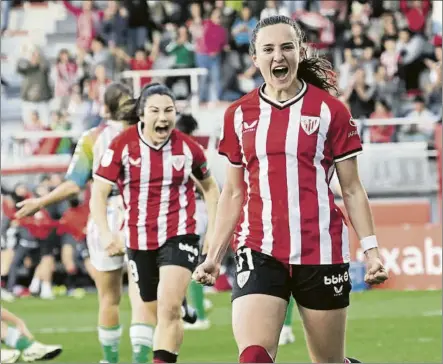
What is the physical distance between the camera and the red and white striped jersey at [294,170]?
241 inches

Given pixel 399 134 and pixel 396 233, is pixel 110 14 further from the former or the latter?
pixel 396 233

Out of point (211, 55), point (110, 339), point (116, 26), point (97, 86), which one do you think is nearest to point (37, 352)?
point (110, 339)

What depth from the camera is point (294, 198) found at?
20.2 feet

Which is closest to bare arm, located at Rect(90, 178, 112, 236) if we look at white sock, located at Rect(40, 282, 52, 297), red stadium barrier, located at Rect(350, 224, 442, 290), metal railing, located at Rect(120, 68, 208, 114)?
red stadium barrier, located at Rect(350, 224, 442, 290)

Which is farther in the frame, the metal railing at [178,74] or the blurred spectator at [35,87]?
the blurred spectator at [35,87]

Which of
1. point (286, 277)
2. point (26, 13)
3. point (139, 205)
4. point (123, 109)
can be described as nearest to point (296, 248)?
point (286, 277)

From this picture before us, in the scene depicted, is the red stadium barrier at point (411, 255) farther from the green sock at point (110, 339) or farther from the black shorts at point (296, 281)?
the black shorts at point (296, 281)

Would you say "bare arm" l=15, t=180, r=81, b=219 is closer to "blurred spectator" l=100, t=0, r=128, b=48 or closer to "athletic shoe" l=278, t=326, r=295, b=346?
"athletic shoe" l=278, t=326, r=295, b=346

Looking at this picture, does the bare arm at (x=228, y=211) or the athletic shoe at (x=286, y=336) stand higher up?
→ the bare arm at (x=228, y=211)

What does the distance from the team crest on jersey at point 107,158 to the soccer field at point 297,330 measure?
8.61ft

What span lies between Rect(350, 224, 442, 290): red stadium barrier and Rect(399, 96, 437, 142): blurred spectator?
8.83 feet

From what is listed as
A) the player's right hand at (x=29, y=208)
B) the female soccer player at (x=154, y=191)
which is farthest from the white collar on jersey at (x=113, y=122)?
the player's right hand at (x=29, y=208)

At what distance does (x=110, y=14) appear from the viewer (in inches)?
934

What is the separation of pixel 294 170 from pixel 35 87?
57.4 ft
